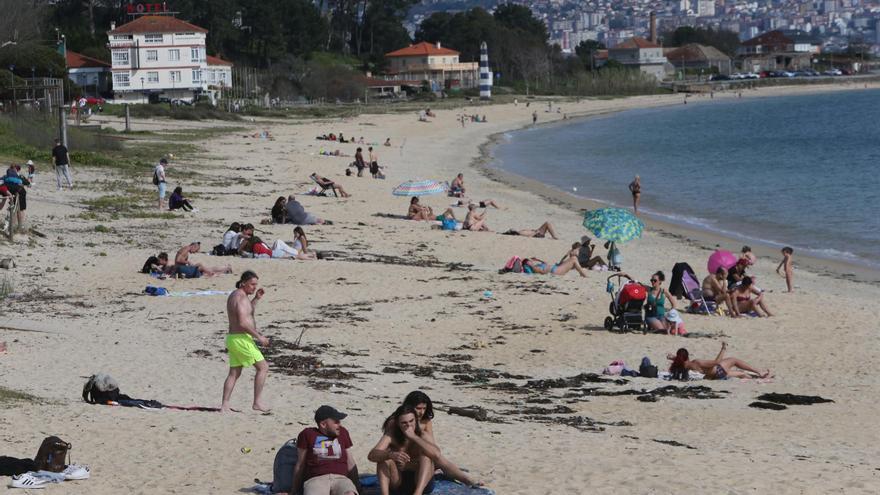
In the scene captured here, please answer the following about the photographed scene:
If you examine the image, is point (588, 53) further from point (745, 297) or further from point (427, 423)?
point (427, 423)

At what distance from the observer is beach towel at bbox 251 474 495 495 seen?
888cm

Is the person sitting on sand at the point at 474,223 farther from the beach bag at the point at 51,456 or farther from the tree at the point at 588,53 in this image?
the tree at the point at 588,53

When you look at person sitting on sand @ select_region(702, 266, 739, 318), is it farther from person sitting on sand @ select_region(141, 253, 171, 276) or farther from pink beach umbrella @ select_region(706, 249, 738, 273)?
person sitting on sand @ select_region(141, 253, 171, 276)

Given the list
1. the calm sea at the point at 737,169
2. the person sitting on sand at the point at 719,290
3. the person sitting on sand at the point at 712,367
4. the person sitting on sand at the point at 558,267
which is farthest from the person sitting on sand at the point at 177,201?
the person sitting on sand at the point at 712,367

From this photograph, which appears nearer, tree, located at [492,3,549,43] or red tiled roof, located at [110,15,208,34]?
red tiled roof, located at [110,15,208,34]

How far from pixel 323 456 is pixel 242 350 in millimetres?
2857

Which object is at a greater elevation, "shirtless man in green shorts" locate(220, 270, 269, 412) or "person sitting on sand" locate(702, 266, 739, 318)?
"shirtless man in green shorts" locate(220, 270, 269, 412)

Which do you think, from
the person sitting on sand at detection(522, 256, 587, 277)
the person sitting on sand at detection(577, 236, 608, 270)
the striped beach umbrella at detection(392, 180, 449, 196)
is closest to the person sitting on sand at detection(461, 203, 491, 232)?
the striped beach umbrella at detection(392, 180, 449, 196)

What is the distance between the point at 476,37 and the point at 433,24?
766 cm

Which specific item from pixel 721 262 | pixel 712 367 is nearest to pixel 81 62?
pixel 721 262

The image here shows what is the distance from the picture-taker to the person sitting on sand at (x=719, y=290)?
1775 centimetres

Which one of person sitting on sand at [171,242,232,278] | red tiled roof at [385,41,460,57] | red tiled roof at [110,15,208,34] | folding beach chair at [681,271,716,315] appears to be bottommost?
folding beach chair at [681,271,716,315]

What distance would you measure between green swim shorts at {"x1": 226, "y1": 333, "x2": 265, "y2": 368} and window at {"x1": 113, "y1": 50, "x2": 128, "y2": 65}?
2809 inches

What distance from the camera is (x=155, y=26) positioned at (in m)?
80.9
